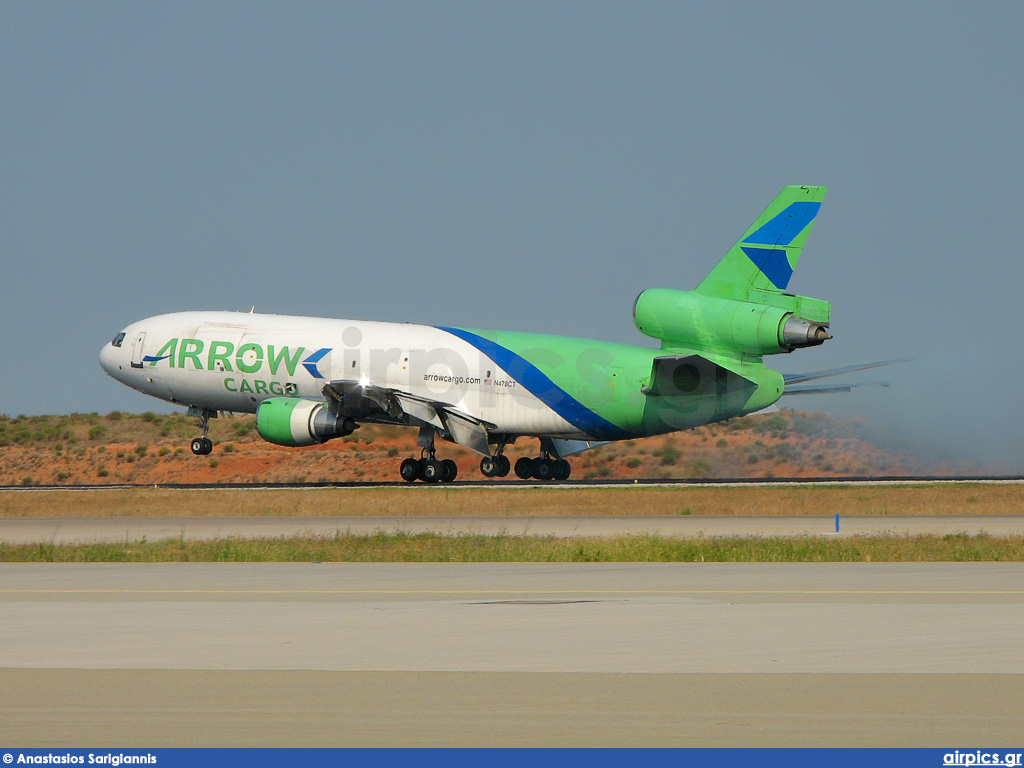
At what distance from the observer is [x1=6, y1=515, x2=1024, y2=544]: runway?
102 feet

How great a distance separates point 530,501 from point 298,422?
11739 mm

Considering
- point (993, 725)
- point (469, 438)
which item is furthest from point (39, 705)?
point (469, 438)

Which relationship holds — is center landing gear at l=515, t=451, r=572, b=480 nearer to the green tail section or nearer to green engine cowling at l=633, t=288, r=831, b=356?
green engine cowling at l=633, t=288, r=831, b=356

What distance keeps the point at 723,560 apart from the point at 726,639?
10.5 metres

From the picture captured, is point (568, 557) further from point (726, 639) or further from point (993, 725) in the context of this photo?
point (993, 725)

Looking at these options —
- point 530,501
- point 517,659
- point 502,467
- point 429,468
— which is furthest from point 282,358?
point 517,659

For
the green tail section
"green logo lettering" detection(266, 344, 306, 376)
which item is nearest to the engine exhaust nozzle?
the green tail section

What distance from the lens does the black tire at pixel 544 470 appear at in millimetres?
53656

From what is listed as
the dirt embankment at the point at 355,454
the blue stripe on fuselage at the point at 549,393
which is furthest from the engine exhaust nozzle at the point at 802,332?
the dirt embankment at the point at 355,454

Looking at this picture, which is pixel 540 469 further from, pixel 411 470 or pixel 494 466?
pixel 411 470

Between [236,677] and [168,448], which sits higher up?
[168,448]

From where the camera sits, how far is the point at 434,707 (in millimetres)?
10961

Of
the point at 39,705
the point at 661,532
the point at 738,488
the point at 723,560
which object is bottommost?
the point at 39,705

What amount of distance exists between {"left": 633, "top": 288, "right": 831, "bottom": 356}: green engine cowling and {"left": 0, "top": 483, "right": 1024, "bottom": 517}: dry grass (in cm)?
560
